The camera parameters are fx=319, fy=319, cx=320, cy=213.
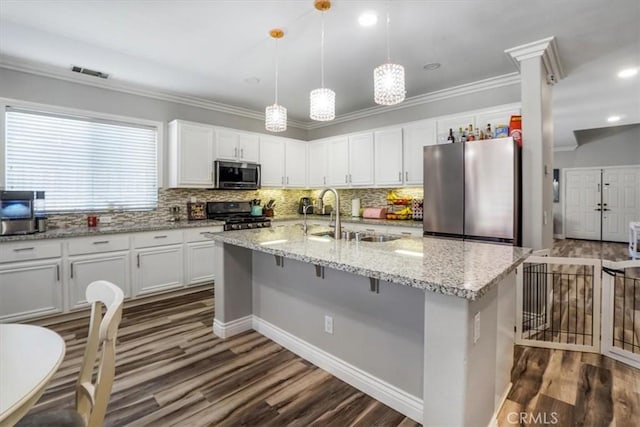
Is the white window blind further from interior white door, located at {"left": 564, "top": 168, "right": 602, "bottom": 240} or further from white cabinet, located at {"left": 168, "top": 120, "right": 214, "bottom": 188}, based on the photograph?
interior white door, located at {"left": 564, "top": 168, "right": 602, "bottom": 240}

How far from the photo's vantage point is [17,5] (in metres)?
2.37

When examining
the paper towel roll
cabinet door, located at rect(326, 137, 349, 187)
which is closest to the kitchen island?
cabinet door, located at rect(326, 137, 349, 187)

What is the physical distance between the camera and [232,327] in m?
2.89

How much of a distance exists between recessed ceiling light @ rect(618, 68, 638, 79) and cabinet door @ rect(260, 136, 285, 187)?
456 cm

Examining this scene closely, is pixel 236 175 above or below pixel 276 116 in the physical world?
below

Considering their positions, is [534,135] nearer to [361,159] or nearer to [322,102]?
[322,102]

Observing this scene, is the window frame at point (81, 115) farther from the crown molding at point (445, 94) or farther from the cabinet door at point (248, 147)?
the crown molding at point (445, 94)

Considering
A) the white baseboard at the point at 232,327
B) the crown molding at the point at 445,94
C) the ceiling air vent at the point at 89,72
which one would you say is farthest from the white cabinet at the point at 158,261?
the crown molding at the point at 445,94

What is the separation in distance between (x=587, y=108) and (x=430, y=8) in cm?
480

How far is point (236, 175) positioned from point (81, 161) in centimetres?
189

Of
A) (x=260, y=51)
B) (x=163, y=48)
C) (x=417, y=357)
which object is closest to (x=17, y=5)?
(x=163, y=48)

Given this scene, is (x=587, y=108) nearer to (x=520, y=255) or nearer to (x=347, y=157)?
(x=347, y=157)

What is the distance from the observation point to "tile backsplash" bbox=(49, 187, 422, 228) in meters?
3.87

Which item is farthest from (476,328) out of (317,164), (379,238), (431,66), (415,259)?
(317,164)
